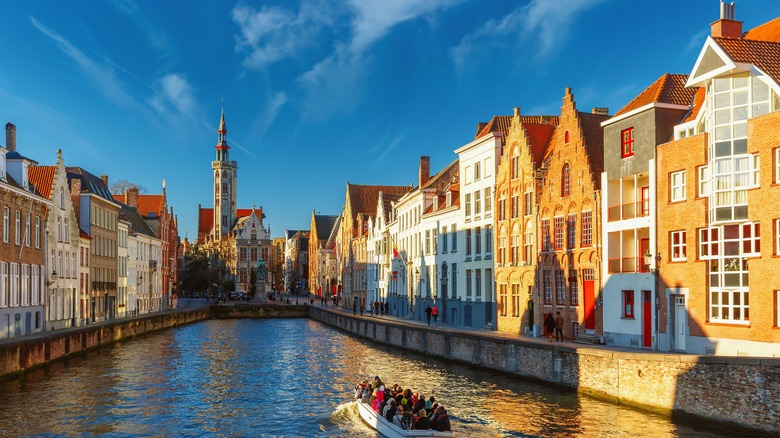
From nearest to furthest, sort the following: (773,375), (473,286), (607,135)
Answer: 1. (773,375)
2. (607,135)
3. (473,286)

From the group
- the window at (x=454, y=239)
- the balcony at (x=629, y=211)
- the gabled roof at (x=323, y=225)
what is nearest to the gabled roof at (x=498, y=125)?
the window at (x=454, y=239)

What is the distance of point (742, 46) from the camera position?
31016 millimetres

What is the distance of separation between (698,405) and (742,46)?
13689 millimetres

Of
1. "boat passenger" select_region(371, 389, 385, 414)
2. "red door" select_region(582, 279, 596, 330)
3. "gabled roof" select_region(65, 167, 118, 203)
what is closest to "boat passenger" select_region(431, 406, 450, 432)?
"boat passenger" select_region(371, 389, 385, 414)

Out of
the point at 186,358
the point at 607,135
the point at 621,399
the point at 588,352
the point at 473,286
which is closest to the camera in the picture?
the point at 621,399

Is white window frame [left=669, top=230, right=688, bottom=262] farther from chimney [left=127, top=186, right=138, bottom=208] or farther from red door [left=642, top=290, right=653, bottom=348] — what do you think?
chimney [left=127, top=186, right=138, bottom=208]

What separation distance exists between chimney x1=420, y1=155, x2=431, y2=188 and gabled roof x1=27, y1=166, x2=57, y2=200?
3468cm

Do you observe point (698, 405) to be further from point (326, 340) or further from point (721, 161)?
point (326, 340)

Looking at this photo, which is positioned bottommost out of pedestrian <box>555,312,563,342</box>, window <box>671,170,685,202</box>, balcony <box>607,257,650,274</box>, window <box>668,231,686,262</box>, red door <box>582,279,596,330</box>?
pedestrian <box>555,312,563,342</box>

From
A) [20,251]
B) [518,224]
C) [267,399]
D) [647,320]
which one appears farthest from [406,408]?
[20,251]

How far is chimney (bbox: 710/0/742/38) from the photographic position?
3659 cm

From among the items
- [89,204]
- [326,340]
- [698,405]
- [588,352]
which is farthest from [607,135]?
[89,204]

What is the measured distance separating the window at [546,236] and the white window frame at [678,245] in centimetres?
1101

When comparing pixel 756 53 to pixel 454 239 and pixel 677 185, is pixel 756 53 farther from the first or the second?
pixel 454 239
